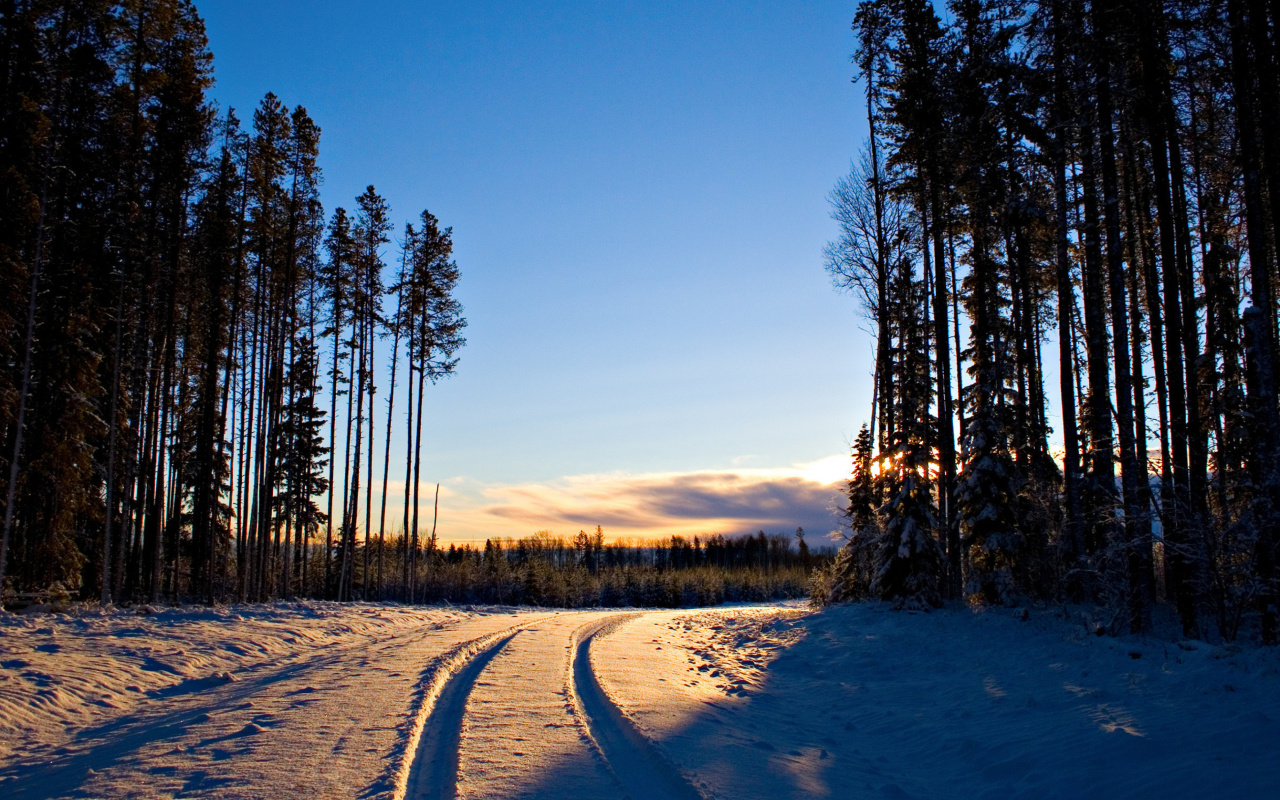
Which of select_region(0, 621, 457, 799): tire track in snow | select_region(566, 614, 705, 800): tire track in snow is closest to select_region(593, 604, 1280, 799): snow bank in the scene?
select_region(566, 614, 705, 800): tire track in snow

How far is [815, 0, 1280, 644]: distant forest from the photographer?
1147 cm

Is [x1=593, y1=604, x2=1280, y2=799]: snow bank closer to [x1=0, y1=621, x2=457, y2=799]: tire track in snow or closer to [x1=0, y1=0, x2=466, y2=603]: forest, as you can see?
[x1=0, y1=621, x2=457, y2=799]: tire track in snow

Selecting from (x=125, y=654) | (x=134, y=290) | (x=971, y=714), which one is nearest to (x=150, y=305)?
(x=134, y=290)

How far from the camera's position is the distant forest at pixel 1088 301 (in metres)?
11.5

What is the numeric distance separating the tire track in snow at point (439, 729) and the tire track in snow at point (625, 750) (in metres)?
1.34

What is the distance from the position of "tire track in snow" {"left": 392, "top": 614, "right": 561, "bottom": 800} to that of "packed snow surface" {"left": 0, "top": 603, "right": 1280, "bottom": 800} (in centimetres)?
3

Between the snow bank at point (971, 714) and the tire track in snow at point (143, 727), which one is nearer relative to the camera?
the tire track in snow at point (143, 727)

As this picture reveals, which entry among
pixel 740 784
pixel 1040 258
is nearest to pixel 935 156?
pixel 1040 258

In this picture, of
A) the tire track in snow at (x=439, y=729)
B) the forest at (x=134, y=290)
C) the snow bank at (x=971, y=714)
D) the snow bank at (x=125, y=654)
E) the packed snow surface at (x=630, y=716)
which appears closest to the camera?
the tire track in snow at (x=439, y=729)

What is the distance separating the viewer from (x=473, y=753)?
20.7 feet

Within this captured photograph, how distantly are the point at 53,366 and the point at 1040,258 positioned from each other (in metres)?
28.0

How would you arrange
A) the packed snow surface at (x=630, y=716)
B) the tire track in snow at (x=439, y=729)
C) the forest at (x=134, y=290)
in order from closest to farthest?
the tire track in snow at (x=439, y=729) → the packed snow surface at (x=630, y=716) → the forest at (x=134, y=290)

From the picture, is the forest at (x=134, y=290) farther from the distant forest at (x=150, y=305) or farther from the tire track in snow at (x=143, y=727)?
the tire track in snow at (x=143, y=727)

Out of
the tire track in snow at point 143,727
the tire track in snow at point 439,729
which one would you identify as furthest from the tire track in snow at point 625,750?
the tire track in snow at point 143,727
